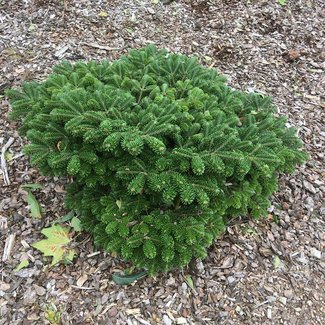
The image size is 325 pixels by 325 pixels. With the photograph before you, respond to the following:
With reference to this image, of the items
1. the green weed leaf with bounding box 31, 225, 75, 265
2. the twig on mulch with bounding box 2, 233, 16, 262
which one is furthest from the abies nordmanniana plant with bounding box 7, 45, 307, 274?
the twig on mulch with bounding box 2, 233, 16, 262

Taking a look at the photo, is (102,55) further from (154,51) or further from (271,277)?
(271,277)

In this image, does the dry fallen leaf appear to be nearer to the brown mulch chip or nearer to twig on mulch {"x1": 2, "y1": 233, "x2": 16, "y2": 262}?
the brown mulch chip

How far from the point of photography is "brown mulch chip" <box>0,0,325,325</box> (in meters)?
2.74

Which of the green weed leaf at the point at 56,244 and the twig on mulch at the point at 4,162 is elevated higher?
the twig on mulch at the point at 4,162

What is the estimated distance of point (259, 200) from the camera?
2963mm

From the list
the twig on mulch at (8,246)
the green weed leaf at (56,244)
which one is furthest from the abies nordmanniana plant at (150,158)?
the twig on mulch at (8,246)

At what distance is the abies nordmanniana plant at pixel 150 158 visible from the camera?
2492mm

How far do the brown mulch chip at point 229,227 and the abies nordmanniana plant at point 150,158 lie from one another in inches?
11.6

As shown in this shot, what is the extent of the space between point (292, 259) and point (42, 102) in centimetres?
223

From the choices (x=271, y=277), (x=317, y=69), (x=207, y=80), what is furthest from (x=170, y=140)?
(x=317, y=69)

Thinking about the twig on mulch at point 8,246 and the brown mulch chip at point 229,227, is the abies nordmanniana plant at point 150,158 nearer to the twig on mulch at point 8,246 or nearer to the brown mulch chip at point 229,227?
the brown mulch chip at point 229,227

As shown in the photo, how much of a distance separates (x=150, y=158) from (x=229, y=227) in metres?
0.99

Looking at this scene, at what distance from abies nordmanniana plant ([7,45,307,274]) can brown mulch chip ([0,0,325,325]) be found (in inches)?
11.6

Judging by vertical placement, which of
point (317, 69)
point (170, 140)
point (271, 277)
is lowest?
point (271, 277)
